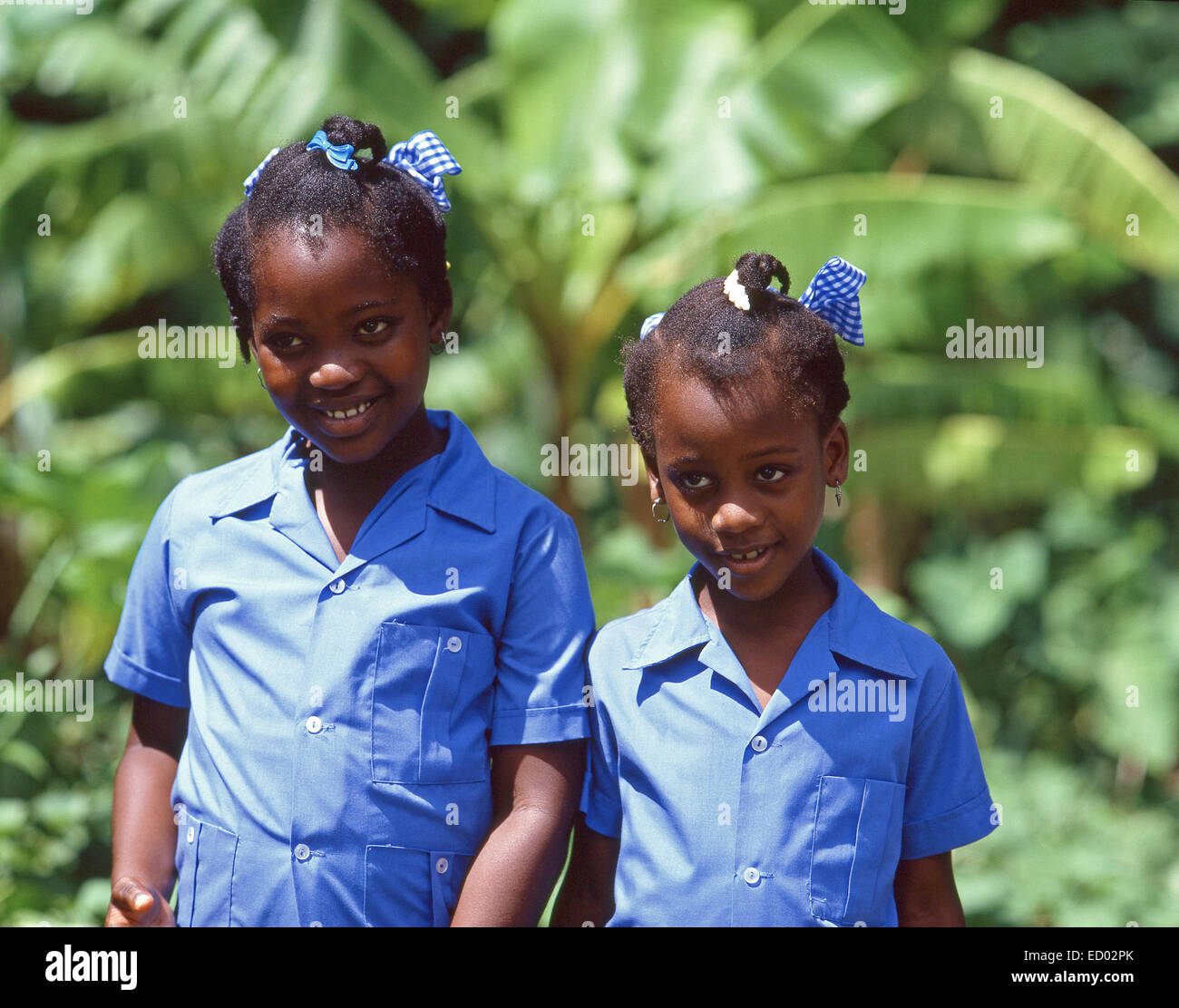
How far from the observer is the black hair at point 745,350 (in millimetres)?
1887

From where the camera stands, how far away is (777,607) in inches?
80.1

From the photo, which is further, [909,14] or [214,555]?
[909,14]

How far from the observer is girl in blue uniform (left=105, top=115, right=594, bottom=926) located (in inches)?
76.2

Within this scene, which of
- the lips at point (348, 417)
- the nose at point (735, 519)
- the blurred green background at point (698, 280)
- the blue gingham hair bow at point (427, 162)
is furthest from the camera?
the blurred green background at point (698, 280)

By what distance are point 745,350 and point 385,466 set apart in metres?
0.61

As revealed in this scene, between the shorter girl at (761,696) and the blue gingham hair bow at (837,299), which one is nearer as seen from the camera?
the shorter girl at (761,696)

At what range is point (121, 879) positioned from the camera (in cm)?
202

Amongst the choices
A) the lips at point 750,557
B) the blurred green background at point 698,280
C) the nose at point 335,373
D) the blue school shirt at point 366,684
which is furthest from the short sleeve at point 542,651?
the blurred green background at point 698,280

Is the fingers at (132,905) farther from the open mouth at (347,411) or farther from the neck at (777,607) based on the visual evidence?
the neck at (777,607)

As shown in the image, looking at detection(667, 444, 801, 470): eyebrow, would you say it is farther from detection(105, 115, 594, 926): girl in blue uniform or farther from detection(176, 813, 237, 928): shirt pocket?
detection(176, 813, 237, 928): shirt pocket

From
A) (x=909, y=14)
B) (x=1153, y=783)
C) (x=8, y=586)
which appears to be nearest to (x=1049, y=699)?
(x=1153, y=783)

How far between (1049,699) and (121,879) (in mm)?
6250

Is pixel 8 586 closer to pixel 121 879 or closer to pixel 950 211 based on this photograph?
pixel 950 211

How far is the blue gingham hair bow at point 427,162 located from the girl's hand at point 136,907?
114 centimetres
